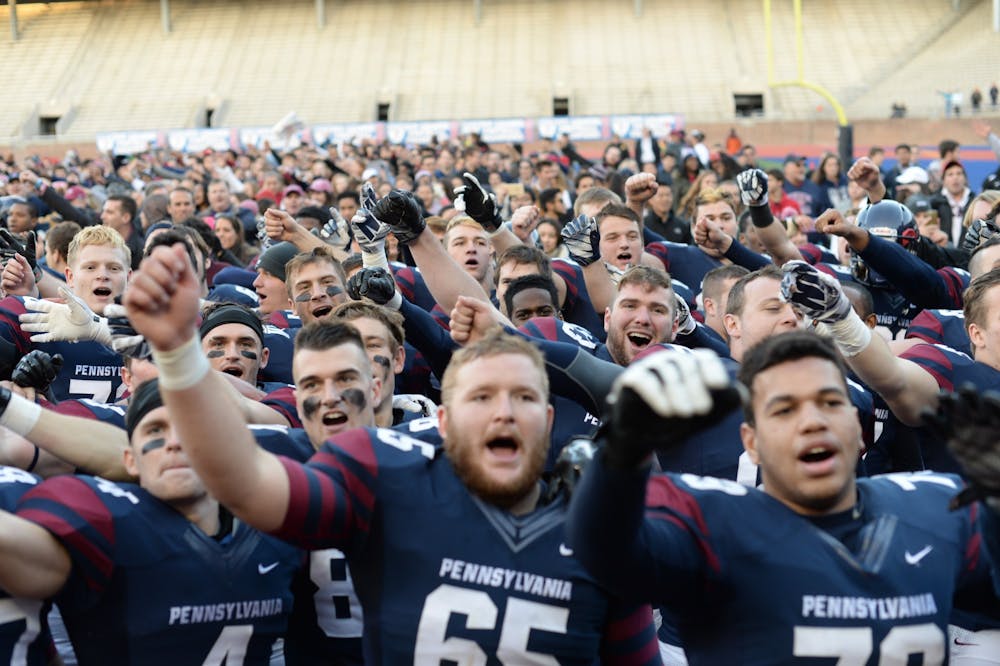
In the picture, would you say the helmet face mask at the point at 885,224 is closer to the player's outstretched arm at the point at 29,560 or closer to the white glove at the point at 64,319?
the white glove at the point at 64,319

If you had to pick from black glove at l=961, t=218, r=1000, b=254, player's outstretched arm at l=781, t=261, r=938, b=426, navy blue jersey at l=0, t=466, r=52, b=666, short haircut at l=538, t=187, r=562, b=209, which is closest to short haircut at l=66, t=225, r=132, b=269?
navy blue jersey at l=0, t=466, r=52, b=666

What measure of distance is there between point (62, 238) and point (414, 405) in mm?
4480

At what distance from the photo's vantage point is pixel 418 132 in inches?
1341

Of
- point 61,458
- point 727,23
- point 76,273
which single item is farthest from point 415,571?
point 727,23

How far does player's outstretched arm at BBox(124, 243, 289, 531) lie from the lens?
2365mm

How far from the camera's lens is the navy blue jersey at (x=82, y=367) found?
5355mm

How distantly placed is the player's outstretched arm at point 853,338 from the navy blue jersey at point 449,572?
4.39 ft

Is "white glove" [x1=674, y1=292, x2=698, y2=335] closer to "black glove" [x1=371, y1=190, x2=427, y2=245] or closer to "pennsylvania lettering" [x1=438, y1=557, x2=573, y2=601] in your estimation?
"black glove" [x1=371, y1=190, x2=427, y2=245]

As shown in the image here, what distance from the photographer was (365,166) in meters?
17.7

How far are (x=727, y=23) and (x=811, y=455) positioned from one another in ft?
131

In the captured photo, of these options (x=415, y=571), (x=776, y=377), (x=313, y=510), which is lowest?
(x=415, y=571)

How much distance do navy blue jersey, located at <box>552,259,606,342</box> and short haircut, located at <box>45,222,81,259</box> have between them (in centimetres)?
345

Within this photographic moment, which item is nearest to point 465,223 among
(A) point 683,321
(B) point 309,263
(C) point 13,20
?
(B) point 309,263

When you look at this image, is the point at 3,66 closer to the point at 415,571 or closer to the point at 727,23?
the point at 727,23
